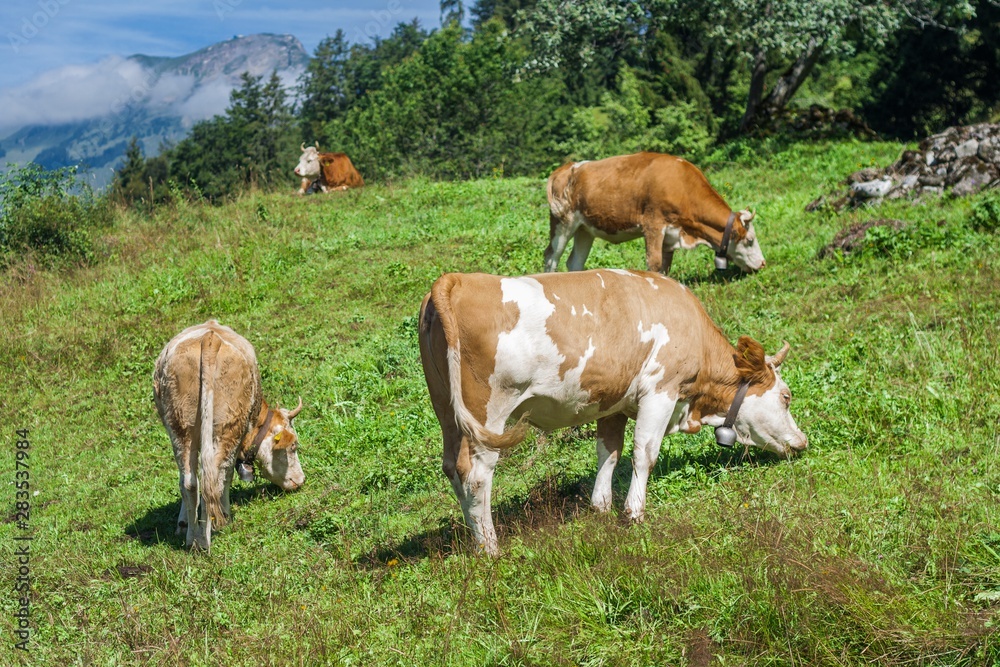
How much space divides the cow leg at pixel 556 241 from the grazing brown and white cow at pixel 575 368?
22.3 feet

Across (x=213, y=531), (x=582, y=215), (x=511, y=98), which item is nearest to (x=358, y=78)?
(x=511, y=98)

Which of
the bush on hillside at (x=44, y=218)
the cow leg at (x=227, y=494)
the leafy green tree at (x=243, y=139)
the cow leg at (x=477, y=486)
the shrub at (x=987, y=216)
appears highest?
the shrub at (x=987, y=216)

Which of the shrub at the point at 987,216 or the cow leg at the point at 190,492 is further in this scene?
the shrub at the point at 987,216

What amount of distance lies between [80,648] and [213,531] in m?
2.67

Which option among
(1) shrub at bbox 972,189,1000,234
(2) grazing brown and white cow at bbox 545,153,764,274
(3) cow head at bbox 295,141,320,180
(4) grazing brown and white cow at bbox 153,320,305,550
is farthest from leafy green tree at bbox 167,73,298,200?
(1) shrub at bbox 972,189,1000,234

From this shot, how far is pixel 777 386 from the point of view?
24.9 ft

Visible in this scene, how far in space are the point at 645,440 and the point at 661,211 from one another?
271 inches

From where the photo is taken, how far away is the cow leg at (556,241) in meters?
13.9

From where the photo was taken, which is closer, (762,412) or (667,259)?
(762,412)

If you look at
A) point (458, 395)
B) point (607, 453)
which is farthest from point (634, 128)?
point (458, 395)

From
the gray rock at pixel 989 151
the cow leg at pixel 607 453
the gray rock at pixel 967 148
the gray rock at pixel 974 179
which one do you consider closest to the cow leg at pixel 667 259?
the gray rock at pixel 974 179

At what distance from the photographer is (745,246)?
13.0 metres

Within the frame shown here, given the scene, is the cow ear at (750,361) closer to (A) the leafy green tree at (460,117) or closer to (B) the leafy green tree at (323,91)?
(A) the leafy green tree at (460,117)

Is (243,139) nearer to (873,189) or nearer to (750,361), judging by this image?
(873,189)
